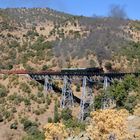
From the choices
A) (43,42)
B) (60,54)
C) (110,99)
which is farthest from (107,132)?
(43,42)

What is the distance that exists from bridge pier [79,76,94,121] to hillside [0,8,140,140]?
1.71 metres

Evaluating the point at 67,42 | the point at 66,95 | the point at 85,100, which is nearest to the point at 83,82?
the point at 85,100

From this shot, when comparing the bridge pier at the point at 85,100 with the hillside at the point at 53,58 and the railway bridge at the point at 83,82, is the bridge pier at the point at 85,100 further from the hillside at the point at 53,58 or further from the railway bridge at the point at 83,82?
the hillside at the point at 53,58

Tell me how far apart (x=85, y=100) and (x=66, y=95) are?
4919 mm

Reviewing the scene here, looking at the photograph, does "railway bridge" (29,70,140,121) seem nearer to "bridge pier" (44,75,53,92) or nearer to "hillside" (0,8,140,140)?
"bridge pier" (44,75,53,92)

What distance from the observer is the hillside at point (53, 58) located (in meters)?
83.4

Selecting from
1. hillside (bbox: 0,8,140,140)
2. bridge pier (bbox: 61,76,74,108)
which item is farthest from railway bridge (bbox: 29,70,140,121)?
hillside (bbox: 0,8,140,140)

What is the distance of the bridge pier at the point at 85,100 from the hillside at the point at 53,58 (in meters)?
1.71

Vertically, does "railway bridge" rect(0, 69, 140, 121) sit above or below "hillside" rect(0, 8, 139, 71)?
below

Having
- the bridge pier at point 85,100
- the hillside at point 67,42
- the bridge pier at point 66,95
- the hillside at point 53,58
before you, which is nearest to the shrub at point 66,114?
the hillside at point 53,58

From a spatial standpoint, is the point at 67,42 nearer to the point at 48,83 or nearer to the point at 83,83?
the point at 48,83

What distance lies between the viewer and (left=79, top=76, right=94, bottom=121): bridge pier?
281 ft

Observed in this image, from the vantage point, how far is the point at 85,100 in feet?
291

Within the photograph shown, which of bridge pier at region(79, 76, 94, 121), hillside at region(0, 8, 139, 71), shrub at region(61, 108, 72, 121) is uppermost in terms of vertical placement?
hillside at region(0, 8, 139, 71)
